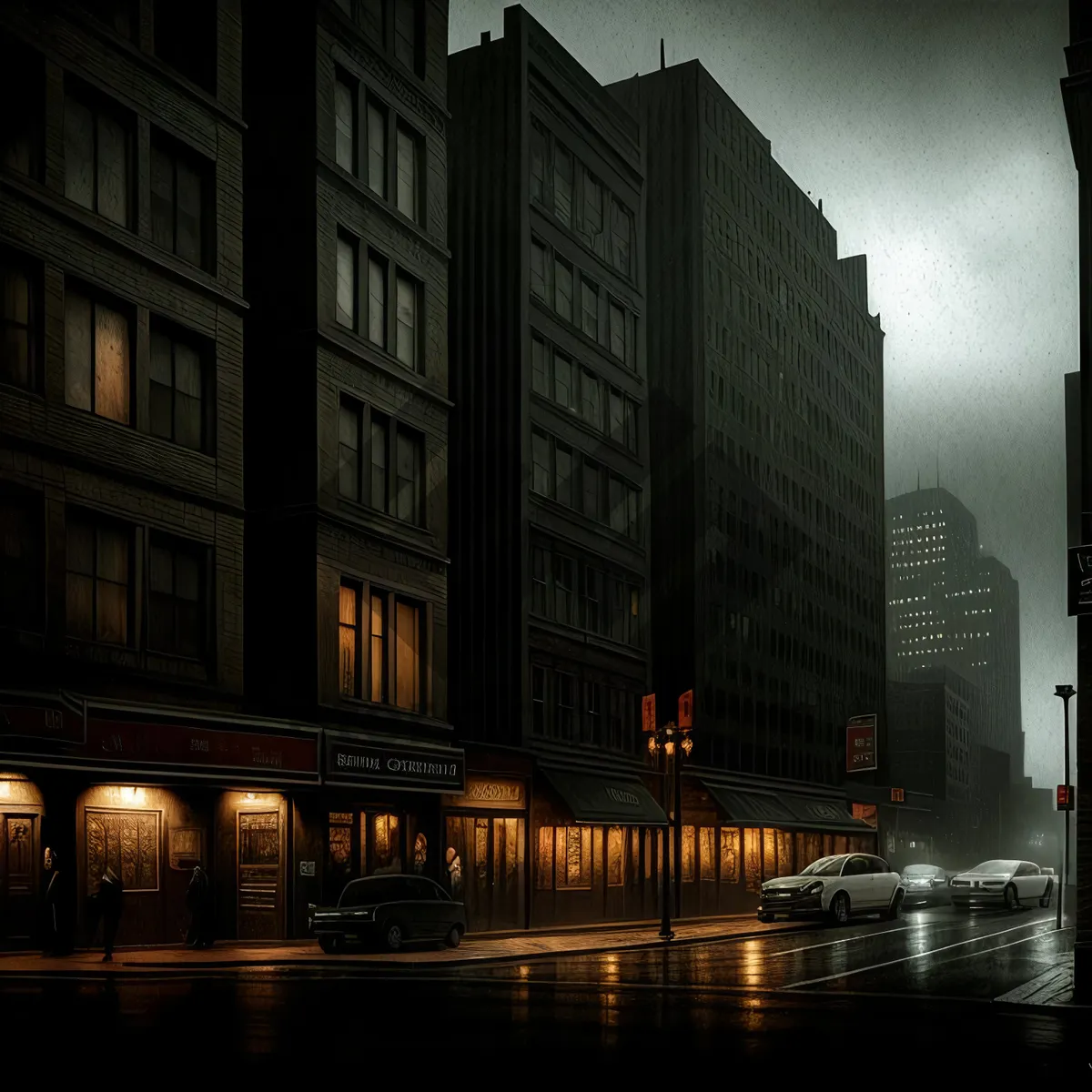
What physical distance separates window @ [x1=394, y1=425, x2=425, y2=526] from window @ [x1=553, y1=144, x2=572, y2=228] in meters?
13.6

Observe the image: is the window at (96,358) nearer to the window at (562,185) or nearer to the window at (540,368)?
the window at (540,368)

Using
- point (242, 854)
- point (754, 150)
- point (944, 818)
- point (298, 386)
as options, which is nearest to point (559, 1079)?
point (242, 854)

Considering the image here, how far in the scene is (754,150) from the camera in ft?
278

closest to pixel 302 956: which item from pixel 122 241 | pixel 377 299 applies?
pixel 122 241

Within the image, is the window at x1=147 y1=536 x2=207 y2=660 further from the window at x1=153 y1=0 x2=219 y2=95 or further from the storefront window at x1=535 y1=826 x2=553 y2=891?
the storefront window at x1=535 y1=826 x2=553 y2=891

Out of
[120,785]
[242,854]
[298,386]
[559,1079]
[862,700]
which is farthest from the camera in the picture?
[862,700]

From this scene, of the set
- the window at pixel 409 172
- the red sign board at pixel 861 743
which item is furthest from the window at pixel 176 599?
the red sign board at pixel 861 743

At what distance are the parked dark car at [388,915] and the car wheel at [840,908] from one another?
14354mm

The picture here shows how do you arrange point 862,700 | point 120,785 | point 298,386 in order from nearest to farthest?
point 120,785
point 298,386
point 862,700

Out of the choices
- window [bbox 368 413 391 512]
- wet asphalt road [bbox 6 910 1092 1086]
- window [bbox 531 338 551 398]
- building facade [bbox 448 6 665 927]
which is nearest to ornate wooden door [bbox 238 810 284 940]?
wet asphalt road [bbox 6 910 1092 1086]

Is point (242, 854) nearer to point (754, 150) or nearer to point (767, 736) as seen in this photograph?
point (767, 736)

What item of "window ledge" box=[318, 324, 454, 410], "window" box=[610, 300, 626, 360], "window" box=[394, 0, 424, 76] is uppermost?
"window" box=[394, 0, 424, 76]

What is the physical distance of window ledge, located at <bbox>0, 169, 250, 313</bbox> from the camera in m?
30.1

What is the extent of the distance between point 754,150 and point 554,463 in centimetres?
4068
